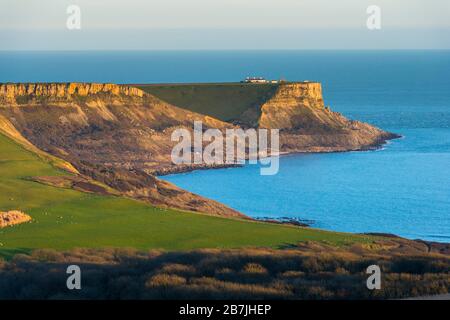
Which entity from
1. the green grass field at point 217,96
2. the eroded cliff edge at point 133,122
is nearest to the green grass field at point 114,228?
the eroded cliff edge at point 133,122

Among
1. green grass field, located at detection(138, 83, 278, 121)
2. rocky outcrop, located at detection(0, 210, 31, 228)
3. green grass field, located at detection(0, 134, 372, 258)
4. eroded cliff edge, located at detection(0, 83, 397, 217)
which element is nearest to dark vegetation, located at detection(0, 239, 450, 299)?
green grass field, located at detection(0, 134, 372, 258)

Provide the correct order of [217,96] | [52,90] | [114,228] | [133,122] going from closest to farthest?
[114,228] < [52,90] < [133,122] < [217,96]

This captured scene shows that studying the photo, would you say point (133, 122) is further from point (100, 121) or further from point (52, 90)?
point (52, 90)

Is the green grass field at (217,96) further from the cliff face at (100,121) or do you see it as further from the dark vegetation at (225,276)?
the dark vegetation at (225,276)

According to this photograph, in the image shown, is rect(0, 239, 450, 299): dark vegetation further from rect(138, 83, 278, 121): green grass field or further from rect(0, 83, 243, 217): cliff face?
rect(138, 83, 278, 121): green grass field

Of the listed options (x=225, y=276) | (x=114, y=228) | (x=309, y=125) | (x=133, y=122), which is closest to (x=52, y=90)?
(x=133, y=122)

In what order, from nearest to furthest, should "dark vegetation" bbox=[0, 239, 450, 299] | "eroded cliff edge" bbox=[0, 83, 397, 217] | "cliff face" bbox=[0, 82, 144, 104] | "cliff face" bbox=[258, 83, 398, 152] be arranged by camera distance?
"dark vegetation" bbox=[0, 239, 450, 299] < "eroded cliff edge" bbox=[0, 83, 397, 217] < "cliff face" bbox=[0, 82, 144, 104] < "cliff face" bbox=[258, 83, 398, 152]

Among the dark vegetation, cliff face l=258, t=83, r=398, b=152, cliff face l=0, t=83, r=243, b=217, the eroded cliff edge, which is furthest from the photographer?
cliff face l=258, t=83, r=398, b=152
